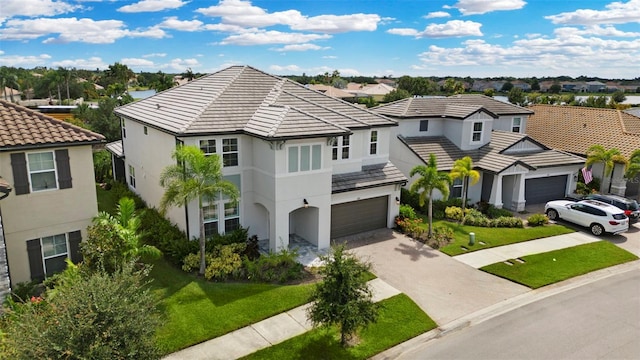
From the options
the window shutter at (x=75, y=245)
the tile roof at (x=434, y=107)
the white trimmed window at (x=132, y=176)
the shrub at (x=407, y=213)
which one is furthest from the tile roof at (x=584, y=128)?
the window shutter at (x=75, y=245)

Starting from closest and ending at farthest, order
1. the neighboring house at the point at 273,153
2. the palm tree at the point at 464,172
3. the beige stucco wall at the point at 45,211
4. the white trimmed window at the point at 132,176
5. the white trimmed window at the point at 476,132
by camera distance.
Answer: the beige stucco wall at the point at 45,211
the neighboring house at the point at 273,153
the palm tree at the point at 464,172
the white trimmed window at the point at 132,176
the white trimmed window at the point at 476,132

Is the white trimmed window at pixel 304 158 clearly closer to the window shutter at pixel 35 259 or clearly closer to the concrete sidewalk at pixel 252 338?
the concrete sidewalk at pixel 252 338

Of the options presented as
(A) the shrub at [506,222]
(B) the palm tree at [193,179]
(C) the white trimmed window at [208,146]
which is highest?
(C) the white trimmed window at [208,146]

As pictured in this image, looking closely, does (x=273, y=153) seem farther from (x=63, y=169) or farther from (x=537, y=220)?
(x=537, y=220)

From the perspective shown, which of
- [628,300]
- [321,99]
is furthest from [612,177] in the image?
[321,99]

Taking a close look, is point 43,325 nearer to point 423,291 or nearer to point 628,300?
point 423,291

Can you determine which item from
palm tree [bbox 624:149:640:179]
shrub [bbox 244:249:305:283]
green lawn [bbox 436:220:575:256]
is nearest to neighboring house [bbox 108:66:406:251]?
shrub [bbox 244:249:305:283]
